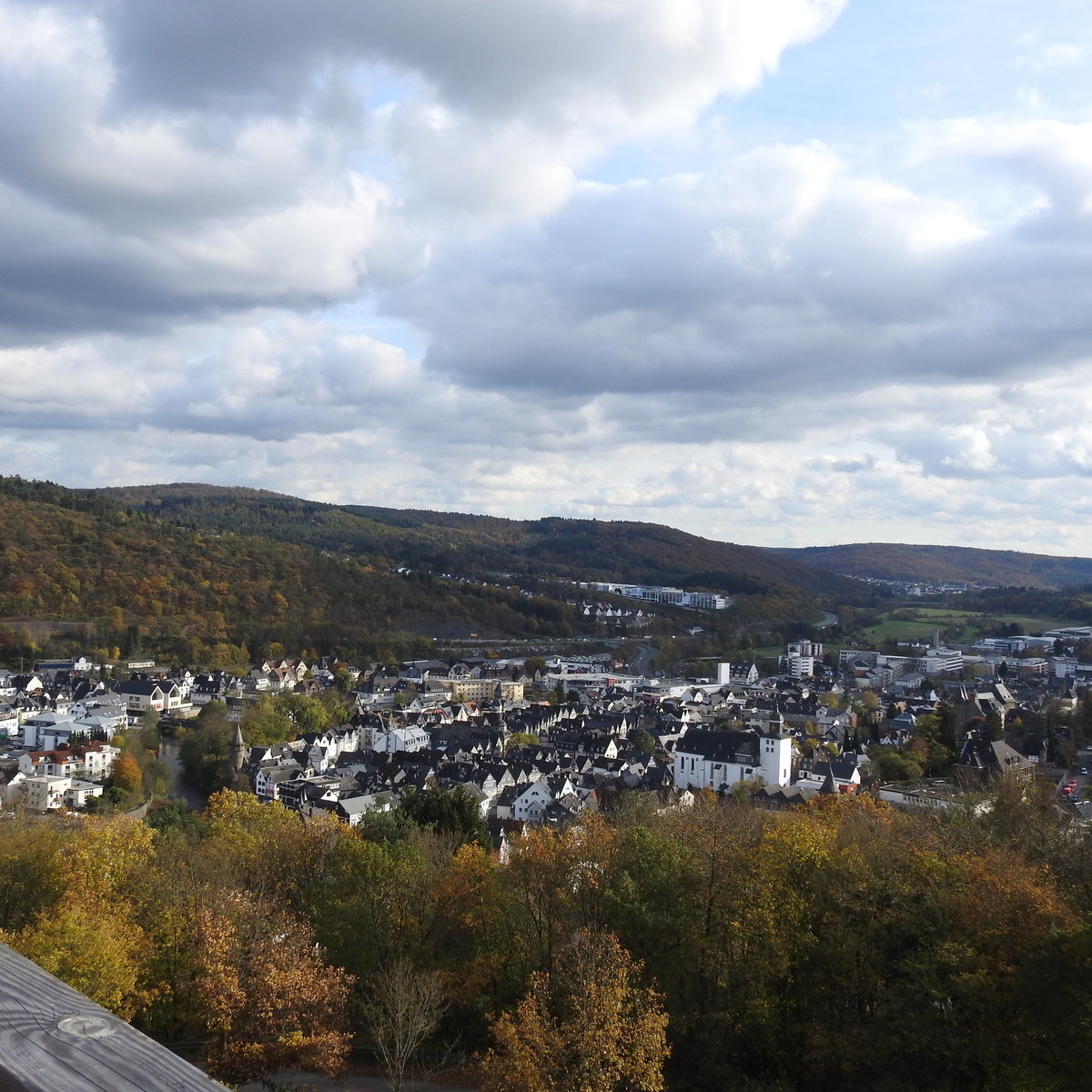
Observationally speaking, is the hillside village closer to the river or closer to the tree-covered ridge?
the river

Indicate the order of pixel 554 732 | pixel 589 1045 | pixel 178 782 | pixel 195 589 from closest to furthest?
pixel 589 1045
pixel 178 782
pixel 554 732
pixel 195 589

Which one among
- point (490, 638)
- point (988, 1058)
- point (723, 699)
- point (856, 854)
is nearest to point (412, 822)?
point (856, 854)

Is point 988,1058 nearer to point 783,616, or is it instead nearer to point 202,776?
point 202,776

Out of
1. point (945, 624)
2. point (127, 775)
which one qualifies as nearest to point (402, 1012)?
point (127, 775)

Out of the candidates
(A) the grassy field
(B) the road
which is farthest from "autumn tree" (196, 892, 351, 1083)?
(A) the grassy field

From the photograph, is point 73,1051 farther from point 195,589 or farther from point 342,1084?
point 195,589

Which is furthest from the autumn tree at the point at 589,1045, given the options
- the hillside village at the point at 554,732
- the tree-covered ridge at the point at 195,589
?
the tree-covered ridge at the point at 195,589
